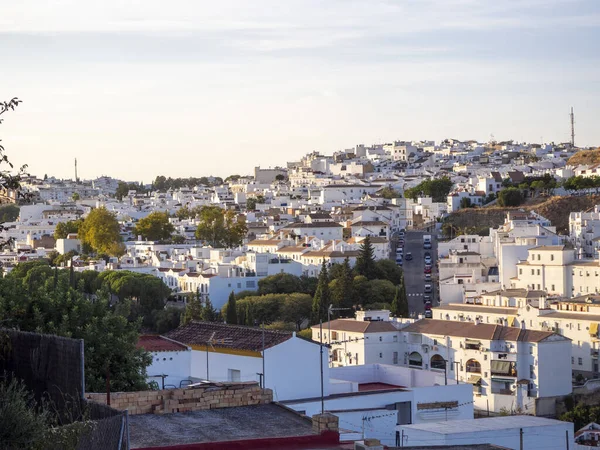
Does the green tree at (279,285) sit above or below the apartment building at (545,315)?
above

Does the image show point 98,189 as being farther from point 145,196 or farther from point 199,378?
point 199,378

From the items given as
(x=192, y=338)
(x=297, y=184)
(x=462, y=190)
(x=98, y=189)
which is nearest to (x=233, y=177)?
(x=98, y=189)

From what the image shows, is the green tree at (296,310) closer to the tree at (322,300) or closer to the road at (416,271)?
the tree at (322,300)

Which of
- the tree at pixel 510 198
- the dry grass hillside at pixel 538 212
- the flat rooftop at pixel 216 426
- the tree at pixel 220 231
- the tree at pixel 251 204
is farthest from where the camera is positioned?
the tree at pixel 251 204

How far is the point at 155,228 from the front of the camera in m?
67.8

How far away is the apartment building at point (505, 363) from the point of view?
3019cm

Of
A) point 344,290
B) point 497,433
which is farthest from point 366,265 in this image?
point 497,433

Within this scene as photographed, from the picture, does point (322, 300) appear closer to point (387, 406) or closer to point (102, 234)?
point (102, 234)

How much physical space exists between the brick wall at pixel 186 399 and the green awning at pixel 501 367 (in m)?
21.5

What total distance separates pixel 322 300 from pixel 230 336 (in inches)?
879

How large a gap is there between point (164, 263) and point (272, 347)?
3608 centimetres

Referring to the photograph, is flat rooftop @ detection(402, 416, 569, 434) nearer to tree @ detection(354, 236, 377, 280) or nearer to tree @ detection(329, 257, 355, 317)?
tree @ detection(329, 257, 355, 317)

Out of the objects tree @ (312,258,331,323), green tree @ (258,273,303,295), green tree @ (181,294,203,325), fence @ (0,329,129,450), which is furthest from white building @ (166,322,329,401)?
green tree @ (258,273,303,295)

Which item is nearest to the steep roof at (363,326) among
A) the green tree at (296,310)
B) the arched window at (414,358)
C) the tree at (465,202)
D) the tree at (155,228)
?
the arched window at (414,358)
